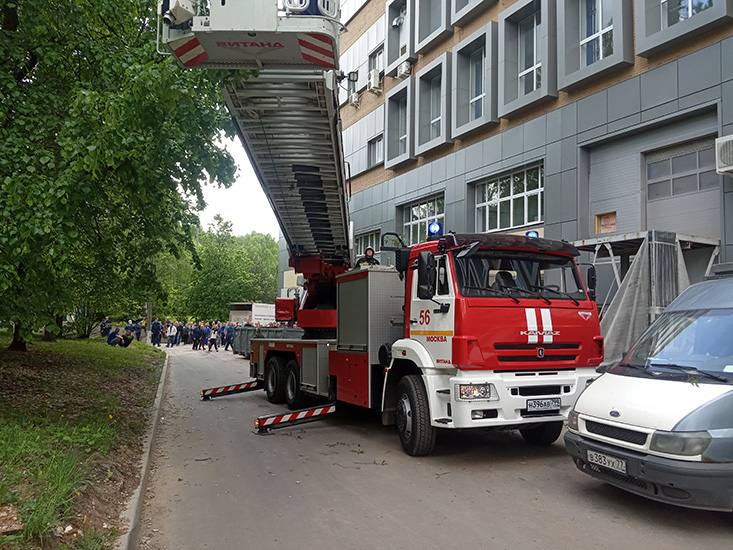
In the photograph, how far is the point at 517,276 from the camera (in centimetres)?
749

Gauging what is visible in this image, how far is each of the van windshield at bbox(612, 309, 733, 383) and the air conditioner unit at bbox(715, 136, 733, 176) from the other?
650 cm

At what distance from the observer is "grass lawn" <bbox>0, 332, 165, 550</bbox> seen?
14.2 feet

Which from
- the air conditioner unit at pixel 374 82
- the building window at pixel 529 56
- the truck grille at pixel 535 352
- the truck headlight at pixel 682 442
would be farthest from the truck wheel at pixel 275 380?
the air conditioner unit at pixel 374 82

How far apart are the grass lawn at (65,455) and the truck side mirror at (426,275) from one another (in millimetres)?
3892

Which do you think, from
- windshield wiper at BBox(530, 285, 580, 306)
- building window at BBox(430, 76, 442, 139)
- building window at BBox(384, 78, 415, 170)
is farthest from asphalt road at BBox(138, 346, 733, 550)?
building window at BBox(384, 78, 415, 170)

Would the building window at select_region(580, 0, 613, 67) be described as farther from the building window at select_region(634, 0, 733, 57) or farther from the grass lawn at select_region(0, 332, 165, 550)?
the grass lawn at select_region(0, 332, 165, 550)

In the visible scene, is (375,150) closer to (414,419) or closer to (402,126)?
(402,126)

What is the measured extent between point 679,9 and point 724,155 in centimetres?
405

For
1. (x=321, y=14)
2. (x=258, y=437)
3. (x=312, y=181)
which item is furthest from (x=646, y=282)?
(x=321, y=14)

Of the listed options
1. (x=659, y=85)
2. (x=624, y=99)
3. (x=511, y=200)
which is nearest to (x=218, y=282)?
(x=511, y=200)

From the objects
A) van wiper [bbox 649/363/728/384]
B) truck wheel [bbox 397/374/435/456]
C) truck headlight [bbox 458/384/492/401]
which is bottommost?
truck wheel [bbox 397/374/435/456]

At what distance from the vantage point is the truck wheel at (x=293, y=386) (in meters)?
11.7

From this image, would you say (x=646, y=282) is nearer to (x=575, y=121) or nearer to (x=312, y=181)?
(x=575, y=121)

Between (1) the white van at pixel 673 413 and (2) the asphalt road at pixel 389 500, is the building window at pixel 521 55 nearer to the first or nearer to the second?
(2) the asphalt road at pixel 389 500
